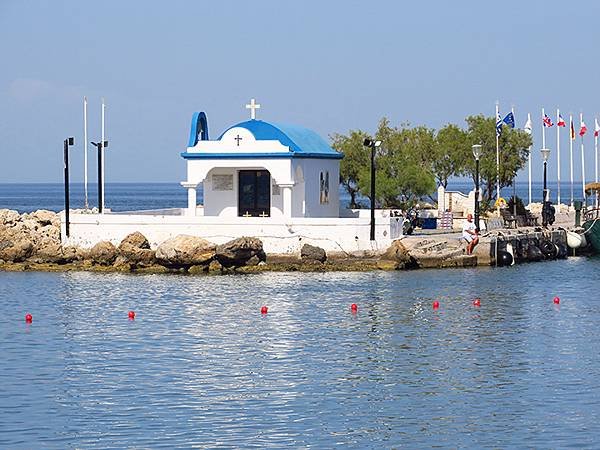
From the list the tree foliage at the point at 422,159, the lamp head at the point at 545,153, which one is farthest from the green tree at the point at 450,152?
the lamp head at the point at 545,153

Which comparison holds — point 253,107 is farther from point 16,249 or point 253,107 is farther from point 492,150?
point 492,150

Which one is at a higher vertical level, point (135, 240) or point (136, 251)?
point (135, 240)

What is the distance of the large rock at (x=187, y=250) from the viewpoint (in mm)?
49531

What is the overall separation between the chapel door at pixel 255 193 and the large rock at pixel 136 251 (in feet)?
19.9

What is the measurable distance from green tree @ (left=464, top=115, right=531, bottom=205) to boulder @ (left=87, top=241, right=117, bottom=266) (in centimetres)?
3559

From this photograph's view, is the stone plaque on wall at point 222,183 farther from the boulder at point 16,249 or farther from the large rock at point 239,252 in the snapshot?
the boulder at point 16,249

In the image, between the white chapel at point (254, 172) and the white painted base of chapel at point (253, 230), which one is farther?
the white chapel at point (254, 172)

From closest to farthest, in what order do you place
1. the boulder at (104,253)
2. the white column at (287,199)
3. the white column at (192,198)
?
the boulder at (104,253) → the white column at (287,199) → the white column at (192,198)

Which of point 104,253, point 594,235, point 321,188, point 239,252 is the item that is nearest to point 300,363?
point 239,252

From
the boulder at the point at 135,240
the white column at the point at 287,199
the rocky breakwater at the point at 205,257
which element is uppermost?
the white column at the point at 287,199

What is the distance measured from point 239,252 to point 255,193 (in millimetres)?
7174

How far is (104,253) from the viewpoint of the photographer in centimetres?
5147

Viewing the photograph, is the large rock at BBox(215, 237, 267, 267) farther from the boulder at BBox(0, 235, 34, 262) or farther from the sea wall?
the boulder at BBox(0, 235, 34, 262)

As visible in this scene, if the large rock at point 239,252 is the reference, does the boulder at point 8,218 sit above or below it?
above
